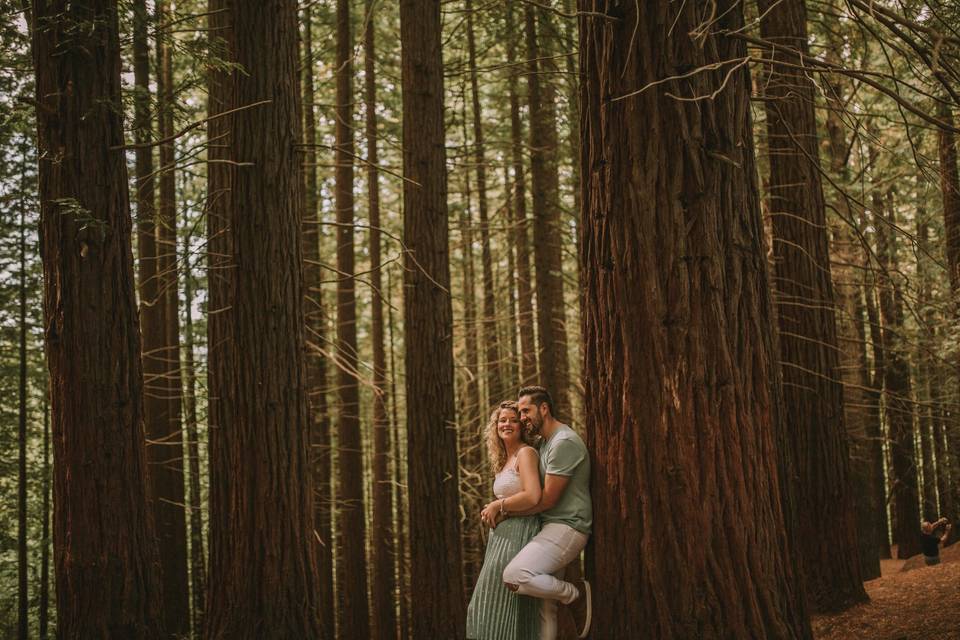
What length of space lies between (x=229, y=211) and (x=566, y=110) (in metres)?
9.27

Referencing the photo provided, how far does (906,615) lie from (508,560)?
4.82 m

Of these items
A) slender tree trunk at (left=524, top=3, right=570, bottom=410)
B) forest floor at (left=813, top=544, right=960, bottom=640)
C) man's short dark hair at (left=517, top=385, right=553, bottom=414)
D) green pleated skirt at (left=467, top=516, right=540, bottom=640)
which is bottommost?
forest floor at (left=813, top=544, right=960, bottom=640)

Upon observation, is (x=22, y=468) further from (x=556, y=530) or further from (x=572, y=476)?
(x=572, y=476)

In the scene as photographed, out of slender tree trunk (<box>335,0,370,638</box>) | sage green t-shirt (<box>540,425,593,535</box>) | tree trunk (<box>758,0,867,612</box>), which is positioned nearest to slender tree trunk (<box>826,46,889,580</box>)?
tree trunk (<box>758,0,867,612</box>)

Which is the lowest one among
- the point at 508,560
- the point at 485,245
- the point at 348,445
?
the point at 508,560

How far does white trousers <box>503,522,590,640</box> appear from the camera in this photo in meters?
5.38

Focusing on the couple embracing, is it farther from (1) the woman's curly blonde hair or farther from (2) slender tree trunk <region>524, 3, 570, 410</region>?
(2) slender tree trunk <region>524, 3, 570, 410</region>

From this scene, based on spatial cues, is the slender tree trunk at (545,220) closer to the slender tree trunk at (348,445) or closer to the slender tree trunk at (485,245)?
the slender tree trunk at (485,245)

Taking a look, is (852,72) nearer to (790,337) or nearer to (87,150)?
(87,150)

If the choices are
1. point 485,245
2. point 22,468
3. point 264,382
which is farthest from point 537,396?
Answer: point 485,245

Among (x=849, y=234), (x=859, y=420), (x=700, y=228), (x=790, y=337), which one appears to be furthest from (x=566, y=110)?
(x=700, y=228)

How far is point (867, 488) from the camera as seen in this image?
20.5 m

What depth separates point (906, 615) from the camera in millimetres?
8180

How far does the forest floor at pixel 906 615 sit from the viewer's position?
7223 millimetres
